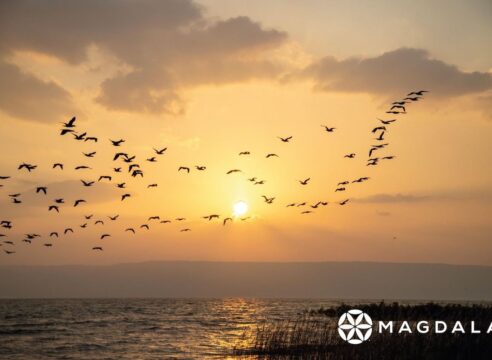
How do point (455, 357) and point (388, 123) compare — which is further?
point (388, 123)

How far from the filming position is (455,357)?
25.1 m

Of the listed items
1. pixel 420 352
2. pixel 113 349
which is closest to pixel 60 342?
pixel 113 349

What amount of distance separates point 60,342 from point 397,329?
34.7 metres

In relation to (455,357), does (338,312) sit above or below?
above

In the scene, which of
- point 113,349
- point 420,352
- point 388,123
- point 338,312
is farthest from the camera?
point 338,312

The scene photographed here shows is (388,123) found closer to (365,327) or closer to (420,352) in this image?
(365,327)

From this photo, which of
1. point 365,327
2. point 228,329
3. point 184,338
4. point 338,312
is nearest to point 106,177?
point 184,338

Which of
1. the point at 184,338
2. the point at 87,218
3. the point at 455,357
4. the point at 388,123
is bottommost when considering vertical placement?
the point at 455,357

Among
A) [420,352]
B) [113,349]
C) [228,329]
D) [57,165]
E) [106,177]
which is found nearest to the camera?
[420,352]

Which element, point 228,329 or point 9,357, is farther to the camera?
point 228,329

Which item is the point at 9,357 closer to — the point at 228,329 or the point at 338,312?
the point at 228,329

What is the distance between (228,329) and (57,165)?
1123 inches

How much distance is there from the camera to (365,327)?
29156 mm

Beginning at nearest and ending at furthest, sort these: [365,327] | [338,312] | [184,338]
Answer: [365,327]
[184,338]
[338,312]
